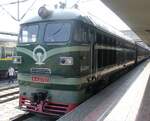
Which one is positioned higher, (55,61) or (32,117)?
(55,61)

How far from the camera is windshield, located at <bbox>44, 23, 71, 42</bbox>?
23.1 feet

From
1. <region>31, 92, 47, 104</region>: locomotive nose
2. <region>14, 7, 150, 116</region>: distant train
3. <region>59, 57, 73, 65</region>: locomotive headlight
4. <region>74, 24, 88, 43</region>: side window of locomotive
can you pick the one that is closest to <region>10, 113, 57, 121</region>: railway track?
<region>14, 7, 150, 116</region>: distant train

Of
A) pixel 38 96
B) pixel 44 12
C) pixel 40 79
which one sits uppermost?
pixel 44 12

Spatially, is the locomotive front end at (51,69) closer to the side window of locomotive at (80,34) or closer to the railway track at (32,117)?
the side window of locomotive at (80,34)

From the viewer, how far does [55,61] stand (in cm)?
695

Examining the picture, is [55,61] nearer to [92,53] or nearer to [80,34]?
[80,34]

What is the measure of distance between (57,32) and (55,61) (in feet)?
2.67

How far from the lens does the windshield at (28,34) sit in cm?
752

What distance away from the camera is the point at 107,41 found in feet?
32.5

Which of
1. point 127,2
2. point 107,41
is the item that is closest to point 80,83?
point 107,41

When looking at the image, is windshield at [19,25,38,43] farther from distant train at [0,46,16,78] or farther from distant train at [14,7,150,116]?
distant train at [0,46,16,78]

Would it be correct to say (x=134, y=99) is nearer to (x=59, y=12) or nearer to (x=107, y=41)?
(x=107, y=41)

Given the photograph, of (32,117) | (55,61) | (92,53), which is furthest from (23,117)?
(92,53)

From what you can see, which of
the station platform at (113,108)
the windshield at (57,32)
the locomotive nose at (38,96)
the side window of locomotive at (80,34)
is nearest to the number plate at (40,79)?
the locomotive nose at (38,96)
